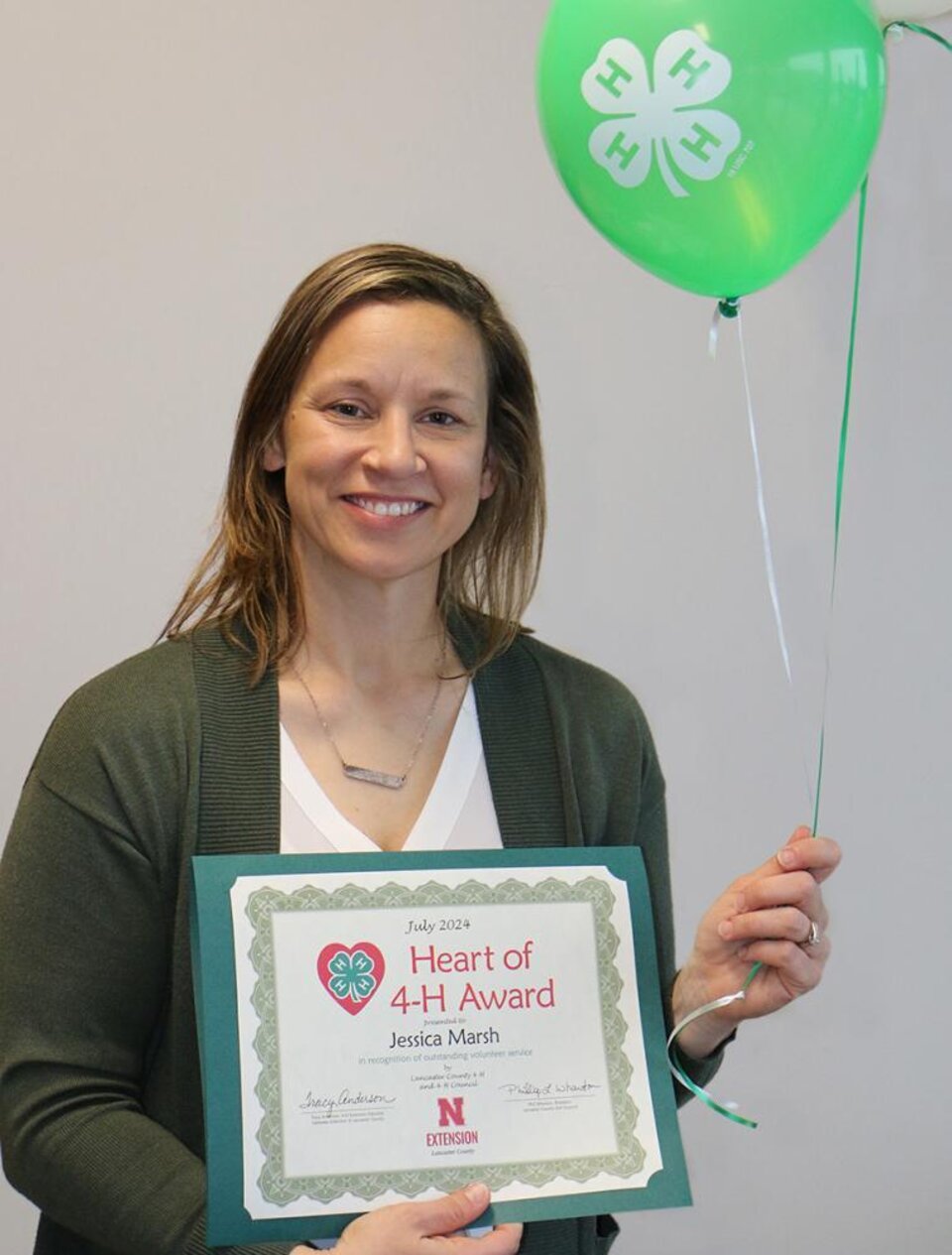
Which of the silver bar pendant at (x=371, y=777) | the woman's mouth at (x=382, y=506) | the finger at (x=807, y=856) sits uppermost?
the woman's mouth at (x=382, y=506)

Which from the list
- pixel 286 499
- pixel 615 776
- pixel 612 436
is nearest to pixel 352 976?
pixel 615 776

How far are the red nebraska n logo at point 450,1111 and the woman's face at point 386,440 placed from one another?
0.40 m

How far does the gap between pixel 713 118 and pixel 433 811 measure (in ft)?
1.83

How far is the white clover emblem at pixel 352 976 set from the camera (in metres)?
1.23

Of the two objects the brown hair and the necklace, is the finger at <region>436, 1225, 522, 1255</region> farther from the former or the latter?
the brown hair

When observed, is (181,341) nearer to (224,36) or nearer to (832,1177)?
(224,36)

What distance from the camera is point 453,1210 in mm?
1183

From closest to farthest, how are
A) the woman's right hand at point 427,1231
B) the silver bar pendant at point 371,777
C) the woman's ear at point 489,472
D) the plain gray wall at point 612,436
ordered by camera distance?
1. the woman's right hand at point 427,1231
2. the silver bar pendant at point 371,777
3. the woman's ear at point 489,472
4. the plain gray wall at point 612,436

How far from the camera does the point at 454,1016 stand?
49.3 inches

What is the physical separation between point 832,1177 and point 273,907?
66.2 inches

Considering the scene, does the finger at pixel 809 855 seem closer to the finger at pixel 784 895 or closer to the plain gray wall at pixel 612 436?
the finger at pixel 784 895

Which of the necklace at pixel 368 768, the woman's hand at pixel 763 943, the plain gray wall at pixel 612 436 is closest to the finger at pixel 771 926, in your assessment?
the woman's hand at pixel 763 943

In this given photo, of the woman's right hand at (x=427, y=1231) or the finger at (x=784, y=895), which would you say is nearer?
the woman's right hand at (x=427, y=1231)
